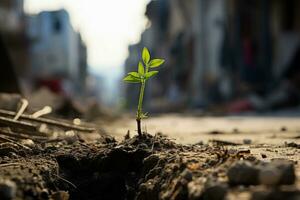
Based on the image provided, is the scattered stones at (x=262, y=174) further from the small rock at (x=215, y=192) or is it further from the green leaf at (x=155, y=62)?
the green leaf at (x=155, y=62)

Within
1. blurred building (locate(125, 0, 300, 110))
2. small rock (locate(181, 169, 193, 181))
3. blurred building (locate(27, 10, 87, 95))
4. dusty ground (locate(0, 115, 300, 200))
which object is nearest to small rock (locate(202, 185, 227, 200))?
dusty ground (locate(0, 115, 300, 200))

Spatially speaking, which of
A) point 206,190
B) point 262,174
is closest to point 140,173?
point 206,190

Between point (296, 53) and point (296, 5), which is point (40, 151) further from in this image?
point (296, 5)

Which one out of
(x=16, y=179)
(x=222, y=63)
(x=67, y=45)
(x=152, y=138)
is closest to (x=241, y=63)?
(x=222, y=63)

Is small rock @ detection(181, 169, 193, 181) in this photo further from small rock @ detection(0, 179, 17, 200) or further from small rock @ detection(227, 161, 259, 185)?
small rock @ detection(0, 179, 17, 200)

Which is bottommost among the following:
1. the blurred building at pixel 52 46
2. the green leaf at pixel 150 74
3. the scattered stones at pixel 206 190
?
the scattered stones at pixel 206 190

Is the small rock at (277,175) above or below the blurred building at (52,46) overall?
below

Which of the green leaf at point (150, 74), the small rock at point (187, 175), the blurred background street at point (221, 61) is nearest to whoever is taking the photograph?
the small rock at point (187, 175)

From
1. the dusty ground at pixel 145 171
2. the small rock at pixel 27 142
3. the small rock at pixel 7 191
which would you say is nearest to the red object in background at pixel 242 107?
the dusty ground at pixel 145 171

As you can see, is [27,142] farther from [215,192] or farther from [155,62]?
[215,192]
